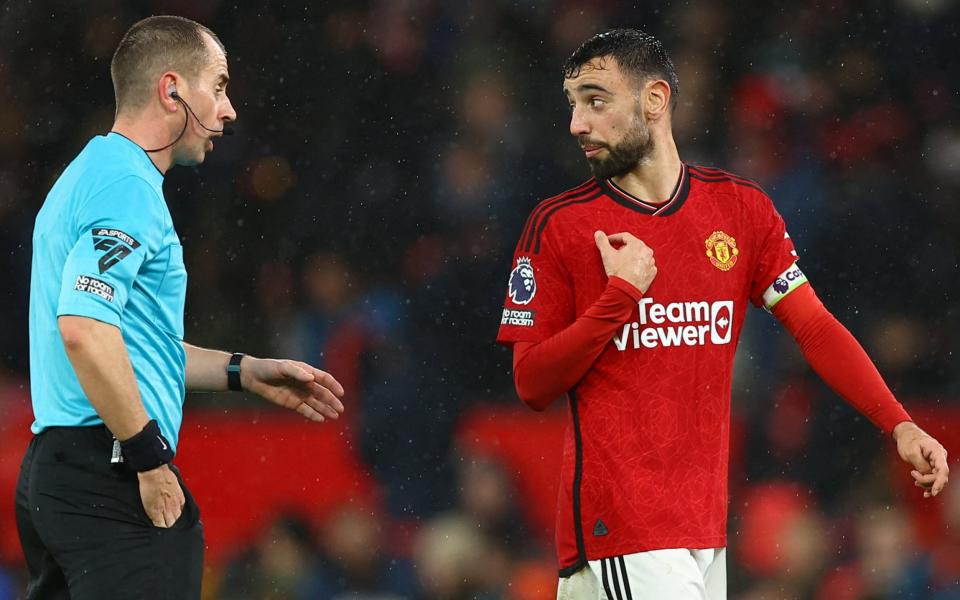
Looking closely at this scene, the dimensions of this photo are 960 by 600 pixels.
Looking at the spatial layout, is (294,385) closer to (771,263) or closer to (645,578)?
(645,578)

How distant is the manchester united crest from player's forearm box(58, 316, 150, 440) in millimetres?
1297

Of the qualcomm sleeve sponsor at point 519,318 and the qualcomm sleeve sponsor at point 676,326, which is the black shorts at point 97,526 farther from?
the qualcomm sleeve sponsor at point 676,326

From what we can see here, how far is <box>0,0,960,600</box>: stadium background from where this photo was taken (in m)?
5.11

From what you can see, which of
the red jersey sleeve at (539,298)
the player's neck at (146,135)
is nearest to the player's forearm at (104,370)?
the player's neck at (146,135)

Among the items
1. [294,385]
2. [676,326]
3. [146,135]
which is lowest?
[294,385]

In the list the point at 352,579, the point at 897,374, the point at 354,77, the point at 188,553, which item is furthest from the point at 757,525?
the point at 188,553

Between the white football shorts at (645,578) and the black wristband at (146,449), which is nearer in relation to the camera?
the black wristband at (146,449)

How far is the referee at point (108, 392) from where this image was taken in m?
2.19

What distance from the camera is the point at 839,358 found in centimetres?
281

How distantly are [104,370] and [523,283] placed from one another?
0.96 m

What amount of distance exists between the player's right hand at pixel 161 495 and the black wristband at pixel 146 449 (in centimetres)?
2

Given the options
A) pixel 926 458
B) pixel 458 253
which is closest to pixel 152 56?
pixel 926 458

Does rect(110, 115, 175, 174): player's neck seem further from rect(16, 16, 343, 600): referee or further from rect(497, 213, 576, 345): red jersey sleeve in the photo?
rect(497, 213, 576, 345): red jersey sleeve

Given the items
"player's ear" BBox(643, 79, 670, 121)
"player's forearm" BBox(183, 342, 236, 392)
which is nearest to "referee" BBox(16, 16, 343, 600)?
"player's forearm" BBox(183, 342, 236, 392)
